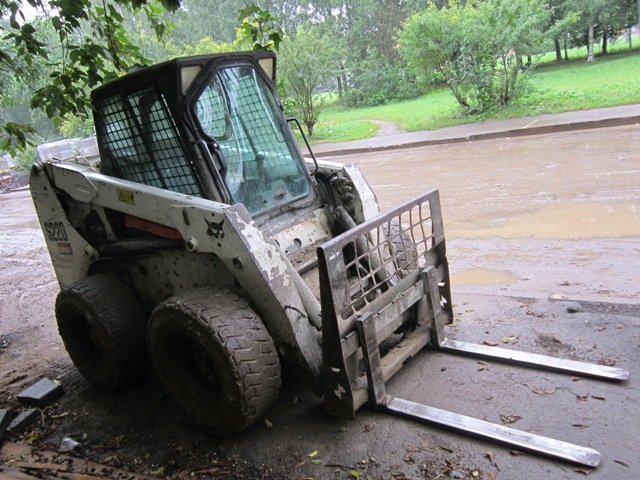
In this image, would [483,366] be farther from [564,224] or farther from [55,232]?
[564,224]

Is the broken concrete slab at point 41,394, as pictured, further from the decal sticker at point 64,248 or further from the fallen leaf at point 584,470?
the fallen leaf at point 584,470

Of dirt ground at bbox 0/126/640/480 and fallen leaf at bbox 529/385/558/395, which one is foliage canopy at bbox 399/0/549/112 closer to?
dirt ground at bbox 0/126/640/480

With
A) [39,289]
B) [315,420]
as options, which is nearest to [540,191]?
[315,420]

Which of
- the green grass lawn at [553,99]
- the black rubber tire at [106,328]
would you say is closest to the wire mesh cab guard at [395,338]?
the black rubber tire at [106,328]

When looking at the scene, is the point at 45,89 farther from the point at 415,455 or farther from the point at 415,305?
the point at 415,455

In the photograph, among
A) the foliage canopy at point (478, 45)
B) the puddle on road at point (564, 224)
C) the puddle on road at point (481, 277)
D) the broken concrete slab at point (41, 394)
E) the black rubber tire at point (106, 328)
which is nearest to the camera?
the black rubber tire at point (106, 328)

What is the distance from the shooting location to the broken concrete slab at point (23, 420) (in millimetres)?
3865

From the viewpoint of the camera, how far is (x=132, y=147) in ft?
12.3

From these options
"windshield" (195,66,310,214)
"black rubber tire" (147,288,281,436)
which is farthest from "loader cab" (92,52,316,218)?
"black rubber tire" (147,288,281,436)

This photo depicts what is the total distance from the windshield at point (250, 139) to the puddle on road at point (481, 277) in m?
2.41

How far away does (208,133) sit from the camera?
339 centimetres

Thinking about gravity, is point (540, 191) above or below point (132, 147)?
below

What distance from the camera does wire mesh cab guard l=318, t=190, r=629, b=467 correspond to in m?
2.88

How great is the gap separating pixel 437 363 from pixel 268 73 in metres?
2.48
